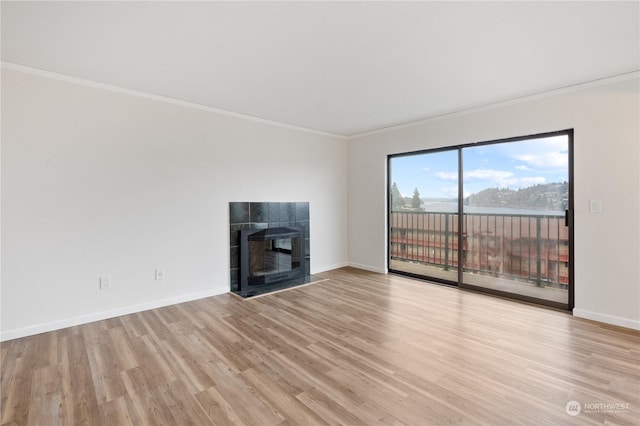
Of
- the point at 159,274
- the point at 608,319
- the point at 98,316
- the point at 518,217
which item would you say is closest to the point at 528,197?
the point at 518,217

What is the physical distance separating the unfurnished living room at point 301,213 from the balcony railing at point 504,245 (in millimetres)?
27

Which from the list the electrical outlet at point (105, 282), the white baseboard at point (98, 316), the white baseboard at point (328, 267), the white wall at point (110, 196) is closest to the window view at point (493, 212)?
the white baseboard at point (328, 267)

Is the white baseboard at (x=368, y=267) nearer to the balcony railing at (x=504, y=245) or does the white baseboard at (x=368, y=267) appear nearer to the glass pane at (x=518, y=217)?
the balcony railing at (x=504, y=245)

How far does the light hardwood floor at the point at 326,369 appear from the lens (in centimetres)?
171

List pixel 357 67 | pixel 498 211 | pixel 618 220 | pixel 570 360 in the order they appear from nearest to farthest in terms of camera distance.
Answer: pixel 570 360, pixel 357 67, pixel 618 220, pixel 498 211

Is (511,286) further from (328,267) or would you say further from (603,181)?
(328,267)

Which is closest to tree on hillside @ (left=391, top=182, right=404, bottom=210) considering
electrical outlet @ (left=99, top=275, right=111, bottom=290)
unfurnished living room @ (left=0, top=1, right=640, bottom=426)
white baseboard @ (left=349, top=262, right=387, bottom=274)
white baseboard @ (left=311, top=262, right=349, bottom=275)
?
unfurnished living room @ (left=0, top=1, right=640, bottom=426)

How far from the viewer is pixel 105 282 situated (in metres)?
3.07

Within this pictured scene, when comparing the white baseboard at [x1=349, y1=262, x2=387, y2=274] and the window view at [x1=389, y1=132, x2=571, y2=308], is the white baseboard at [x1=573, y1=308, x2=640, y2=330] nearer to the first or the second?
the window view at [x1=389, y1=132, x2=571, y2=308]

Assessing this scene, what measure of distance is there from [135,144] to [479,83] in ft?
12.2

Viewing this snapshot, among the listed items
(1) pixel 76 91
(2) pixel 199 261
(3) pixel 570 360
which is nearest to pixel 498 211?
(3) pixel 570 360

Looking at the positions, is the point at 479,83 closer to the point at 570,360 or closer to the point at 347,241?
the point at 570,360

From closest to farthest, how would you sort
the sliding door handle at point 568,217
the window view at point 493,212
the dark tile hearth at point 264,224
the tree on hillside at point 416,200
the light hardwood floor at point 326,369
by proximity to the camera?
the light hardwood floor at point 326,369 → the sliding door handle at point 568,217 → the window view at point 493,212 → the dark tile hearth at point 264,224 → the tree on hillside at point 416,200

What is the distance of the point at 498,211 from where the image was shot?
4008mm
